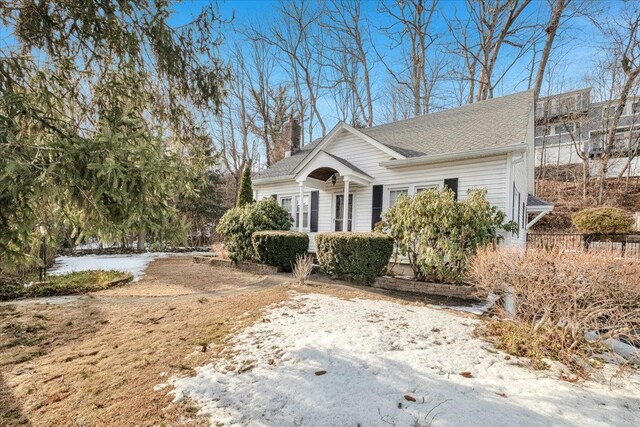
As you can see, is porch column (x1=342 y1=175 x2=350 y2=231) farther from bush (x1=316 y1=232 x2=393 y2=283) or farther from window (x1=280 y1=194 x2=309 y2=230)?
bush (x1=316 y1=232 x2=393 y2=283)

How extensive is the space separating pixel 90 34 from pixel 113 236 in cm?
248

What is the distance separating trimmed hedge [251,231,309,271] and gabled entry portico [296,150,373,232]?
6.31 feet

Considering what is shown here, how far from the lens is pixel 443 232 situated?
726 centimetres

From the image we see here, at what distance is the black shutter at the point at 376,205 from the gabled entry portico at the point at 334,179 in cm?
38

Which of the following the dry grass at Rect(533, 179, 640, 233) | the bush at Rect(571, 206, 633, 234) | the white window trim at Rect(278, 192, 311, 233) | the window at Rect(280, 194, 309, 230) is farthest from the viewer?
the dry grass at Rect(533, 179, 640, 233)

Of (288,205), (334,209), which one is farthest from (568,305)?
(288,205)

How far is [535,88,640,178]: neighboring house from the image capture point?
20.9 m

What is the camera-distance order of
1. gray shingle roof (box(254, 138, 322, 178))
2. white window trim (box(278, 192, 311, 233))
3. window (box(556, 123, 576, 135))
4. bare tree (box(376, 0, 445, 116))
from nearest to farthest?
1. white window trim (box(278, 192, 311, 233))
2. gray shingle roof (box(254, 138, 322, 178))
3. bare tree (box(376, 0, 445, 116))
4. window (box(556, 123, 576, 135))

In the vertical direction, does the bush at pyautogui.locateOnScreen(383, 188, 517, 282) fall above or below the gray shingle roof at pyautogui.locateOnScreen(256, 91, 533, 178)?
below

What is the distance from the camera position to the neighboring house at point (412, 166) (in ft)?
28.5

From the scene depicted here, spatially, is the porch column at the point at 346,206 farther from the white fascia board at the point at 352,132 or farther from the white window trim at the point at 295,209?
the white window trim at the point at 295,209

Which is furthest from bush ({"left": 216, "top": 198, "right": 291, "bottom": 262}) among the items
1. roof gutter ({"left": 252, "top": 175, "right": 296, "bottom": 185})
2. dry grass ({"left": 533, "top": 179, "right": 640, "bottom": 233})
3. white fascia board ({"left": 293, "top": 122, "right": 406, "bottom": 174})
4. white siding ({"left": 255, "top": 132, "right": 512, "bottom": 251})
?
dry grass ({"left": 533, "top": 179, "right": 640, "bottom": 233})

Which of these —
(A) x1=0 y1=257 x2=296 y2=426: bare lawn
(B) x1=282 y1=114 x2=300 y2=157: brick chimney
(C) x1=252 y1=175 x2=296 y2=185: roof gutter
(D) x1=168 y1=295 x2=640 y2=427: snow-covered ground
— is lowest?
(A) x1=0 y1=257 x2=296 y2=426: bare lawn

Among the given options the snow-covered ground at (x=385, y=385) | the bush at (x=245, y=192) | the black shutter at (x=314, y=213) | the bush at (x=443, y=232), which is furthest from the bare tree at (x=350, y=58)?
the snow-covered ground at (x=385, y=385)
